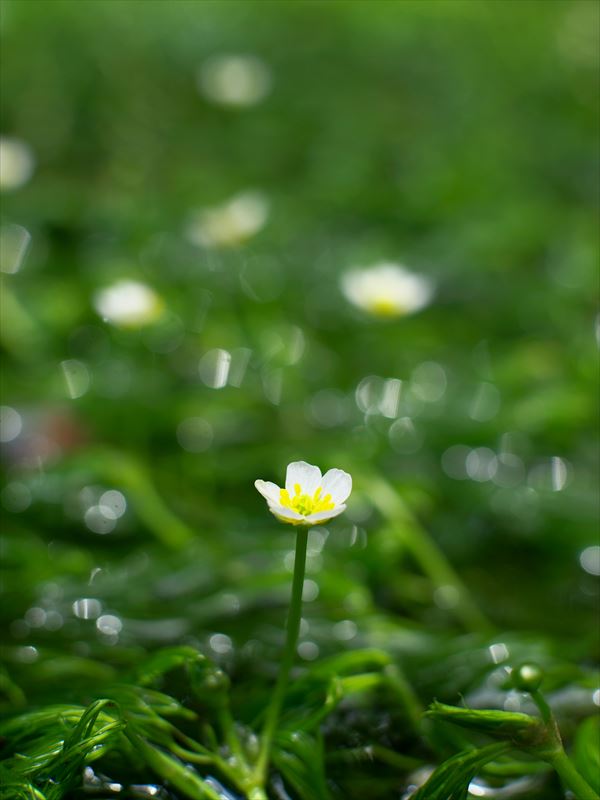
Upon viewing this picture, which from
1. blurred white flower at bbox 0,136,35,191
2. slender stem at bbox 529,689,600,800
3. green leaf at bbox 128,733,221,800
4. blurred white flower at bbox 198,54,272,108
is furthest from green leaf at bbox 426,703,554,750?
blurred white flower at bbox 198,54,272,108

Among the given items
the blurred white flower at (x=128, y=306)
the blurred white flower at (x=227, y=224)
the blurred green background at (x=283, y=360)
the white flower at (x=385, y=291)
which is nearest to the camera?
the blurred green background at (x=283, y=360)

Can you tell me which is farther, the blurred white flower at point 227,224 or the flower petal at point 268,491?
the blurred white flower at point 227,224

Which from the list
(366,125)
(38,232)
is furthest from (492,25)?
(38,232)

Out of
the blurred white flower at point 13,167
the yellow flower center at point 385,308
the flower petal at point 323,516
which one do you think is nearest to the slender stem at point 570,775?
the flower petal at point 323,516

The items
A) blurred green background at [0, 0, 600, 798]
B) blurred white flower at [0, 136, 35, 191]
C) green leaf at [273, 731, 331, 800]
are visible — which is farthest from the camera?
blurred white flower at [0, 136, 35, 191]

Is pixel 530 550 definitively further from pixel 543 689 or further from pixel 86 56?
pixel 86 56

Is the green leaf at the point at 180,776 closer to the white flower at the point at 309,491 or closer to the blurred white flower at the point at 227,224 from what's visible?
the white flower at the point at 309,491

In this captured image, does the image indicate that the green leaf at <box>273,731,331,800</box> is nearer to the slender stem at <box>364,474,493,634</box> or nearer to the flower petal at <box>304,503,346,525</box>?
the flower petal at <box>304,503,346,525</box>
